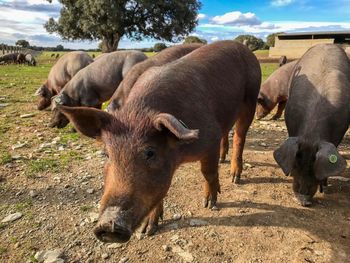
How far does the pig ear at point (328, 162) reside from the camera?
4.20 m

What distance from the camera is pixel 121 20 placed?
31.2 m

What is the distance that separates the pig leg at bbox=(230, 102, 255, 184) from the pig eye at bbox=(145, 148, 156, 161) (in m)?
2.92

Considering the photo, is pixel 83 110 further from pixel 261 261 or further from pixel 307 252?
pixel 307 252

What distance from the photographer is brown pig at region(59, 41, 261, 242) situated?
8.96ft

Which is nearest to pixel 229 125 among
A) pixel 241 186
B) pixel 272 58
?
pixel 241 186

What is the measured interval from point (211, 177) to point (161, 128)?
1.77 m

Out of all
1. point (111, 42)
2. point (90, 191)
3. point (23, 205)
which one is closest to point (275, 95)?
point (90, 191)

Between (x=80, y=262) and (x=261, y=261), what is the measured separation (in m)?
1.97

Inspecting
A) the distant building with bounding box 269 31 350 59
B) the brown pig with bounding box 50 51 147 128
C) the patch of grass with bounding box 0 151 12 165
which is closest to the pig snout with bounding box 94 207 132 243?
the patch of grass with bounding box 0 151 12 165

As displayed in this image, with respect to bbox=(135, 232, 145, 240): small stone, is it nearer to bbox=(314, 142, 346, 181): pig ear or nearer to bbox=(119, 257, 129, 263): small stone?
bbox=(119, 257, 129, 263): small stone

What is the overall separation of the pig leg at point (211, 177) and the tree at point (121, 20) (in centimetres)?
2777

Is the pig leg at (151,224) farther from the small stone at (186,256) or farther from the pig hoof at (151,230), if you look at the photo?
the small stone at (186,256)

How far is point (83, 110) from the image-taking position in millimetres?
3049

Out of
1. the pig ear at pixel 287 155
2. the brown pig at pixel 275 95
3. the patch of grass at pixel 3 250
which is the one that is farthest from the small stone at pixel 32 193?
the brown pig at pixel 275 95
